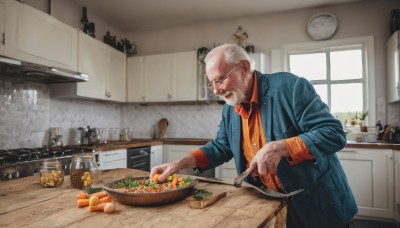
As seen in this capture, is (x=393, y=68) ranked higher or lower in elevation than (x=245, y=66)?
higher

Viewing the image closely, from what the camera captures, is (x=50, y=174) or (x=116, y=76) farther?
(x=116, y=76)

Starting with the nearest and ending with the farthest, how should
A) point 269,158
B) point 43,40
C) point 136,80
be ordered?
point 269,158 → point 43,40 → point 136,80

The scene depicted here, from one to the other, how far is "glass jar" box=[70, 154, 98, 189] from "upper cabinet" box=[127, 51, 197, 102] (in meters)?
3.08

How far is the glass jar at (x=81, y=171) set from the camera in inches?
51.5

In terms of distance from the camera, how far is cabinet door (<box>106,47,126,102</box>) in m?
4.25

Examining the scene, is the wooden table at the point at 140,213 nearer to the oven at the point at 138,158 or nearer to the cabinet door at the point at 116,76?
the oven at the point at 138,158

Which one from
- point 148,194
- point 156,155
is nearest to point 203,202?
point 148,194

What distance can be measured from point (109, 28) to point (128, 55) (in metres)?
0.53

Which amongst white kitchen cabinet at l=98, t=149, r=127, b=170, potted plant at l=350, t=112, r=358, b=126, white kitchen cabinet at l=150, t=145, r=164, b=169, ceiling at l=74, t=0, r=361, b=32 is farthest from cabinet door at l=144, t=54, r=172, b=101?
potted plant at l=350, t=112, r=358, b=126

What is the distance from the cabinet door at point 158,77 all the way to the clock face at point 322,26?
2149 millimetres

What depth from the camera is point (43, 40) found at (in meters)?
3.02

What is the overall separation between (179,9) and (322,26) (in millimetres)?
2062

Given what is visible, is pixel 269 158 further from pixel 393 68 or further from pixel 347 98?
pixel 347 98

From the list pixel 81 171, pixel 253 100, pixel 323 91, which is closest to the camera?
pixel 81 171
